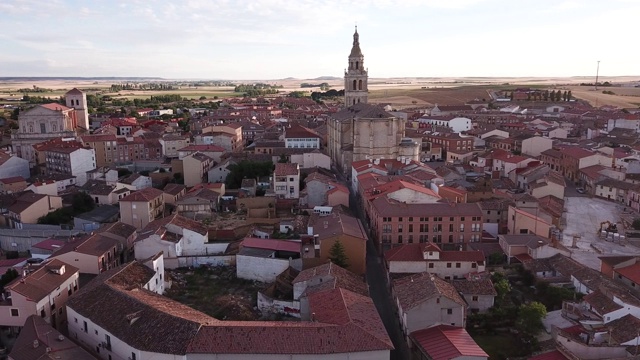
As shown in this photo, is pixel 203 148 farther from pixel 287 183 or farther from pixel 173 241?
pixel 173 241

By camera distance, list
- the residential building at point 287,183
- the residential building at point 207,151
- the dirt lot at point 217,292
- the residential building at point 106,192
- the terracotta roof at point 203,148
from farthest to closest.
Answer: the terracotta roof at point 203,148 < the residential building at point 207,151 < the residential building at point 106,192 < the residential building at point 287,183 < the dirt lot at point 217,292

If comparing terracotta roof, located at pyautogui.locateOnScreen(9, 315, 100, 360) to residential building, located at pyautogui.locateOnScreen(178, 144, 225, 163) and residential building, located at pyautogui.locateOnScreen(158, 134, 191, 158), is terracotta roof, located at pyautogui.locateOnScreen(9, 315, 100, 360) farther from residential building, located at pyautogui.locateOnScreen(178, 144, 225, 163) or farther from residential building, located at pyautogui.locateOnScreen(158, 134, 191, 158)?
residential building, located at pyautogui.locateOnScreen(158, 134, 191, 158)

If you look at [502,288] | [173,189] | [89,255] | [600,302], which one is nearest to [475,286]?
[502,288]

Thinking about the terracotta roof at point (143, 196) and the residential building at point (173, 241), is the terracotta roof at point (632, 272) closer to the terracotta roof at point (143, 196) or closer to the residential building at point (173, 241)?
the residential building at point (173, 241)

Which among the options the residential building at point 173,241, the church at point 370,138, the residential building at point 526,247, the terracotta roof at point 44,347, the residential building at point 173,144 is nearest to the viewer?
the terracotta roof at point 44,347

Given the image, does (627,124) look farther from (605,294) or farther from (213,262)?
(213,262)

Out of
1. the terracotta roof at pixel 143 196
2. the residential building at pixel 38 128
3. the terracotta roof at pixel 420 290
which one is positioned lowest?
the terracotta roof at pixel 420 290

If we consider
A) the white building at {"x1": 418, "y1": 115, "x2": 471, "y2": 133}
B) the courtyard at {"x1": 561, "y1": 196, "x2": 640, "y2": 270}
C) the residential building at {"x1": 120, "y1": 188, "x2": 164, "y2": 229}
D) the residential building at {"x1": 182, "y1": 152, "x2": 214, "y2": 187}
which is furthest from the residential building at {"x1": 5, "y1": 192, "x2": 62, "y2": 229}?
the white building at {"x1": 418, "y1": 115, "x2": 471, "y2": 133}

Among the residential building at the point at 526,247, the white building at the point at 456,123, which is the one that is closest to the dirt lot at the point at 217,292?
the residential building at the point at 526,247
